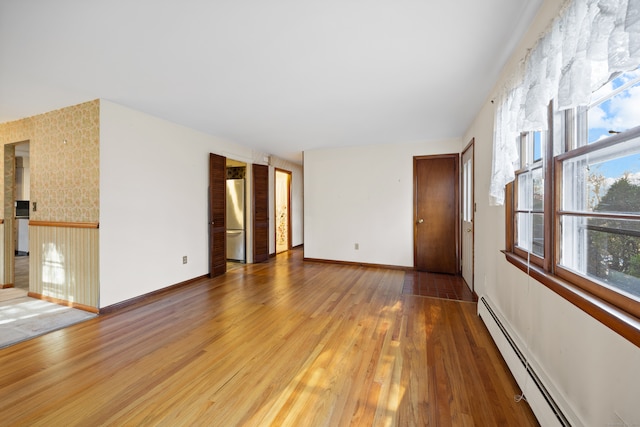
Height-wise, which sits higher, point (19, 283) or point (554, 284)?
point (554, 284)

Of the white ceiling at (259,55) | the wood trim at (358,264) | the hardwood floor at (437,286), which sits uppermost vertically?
the white ceiling at (259,55)

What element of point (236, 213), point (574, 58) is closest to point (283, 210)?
point (236, 213)

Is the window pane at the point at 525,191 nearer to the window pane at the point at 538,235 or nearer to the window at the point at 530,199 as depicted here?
the window at the point at 530,199

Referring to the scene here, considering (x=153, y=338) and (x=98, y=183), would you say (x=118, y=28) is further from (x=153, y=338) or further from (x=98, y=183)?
(x=153, y=338)

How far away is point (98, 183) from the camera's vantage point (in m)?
2.89

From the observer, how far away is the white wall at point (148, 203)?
9.75 ft

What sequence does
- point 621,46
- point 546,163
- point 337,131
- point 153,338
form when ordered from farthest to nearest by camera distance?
point 337,131, point 153,338, point 546,163, point 621,46

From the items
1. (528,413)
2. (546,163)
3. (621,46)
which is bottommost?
(528,413)

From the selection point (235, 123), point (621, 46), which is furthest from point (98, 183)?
point (621, 46)

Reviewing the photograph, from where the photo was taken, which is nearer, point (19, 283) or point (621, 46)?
point (621, 46)

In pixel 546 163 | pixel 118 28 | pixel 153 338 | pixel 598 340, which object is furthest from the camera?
pixel 153 338

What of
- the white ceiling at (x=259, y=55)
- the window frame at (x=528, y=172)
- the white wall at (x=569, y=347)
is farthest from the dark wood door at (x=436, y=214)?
the window frame at (x=528, y=172)

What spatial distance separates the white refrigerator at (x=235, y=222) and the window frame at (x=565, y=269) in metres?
4.65

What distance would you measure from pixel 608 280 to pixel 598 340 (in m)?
0.27
